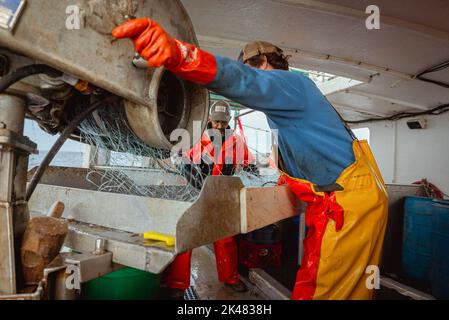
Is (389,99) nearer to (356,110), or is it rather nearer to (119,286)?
(356,110)

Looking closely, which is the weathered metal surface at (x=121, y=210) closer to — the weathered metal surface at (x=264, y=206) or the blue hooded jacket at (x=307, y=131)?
the weathered metal surface at (x=264, y=206)

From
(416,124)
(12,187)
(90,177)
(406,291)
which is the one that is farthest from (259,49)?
(416,124)

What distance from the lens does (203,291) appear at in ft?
8.84

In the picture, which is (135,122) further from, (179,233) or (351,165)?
(351,165)

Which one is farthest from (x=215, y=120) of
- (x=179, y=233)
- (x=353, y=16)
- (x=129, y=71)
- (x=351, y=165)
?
(x=179, y=233)

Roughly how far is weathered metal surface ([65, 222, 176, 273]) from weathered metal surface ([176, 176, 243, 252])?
0.07 m

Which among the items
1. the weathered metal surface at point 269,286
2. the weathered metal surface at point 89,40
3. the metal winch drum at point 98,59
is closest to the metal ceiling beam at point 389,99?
the weathered metal surface at point 269,286

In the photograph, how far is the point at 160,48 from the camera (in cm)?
92

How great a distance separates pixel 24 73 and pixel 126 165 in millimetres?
1456

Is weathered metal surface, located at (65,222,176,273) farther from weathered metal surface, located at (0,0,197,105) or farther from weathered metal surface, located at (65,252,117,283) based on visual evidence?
weathered metal surface, located at (0,0,197,105)

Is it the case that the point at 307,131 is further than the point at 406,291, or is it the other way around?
the point at 406,291

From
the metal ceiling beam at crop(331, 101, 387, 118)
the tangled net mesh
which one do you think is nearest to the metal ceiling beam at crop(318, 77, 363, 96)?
the metal ceiling beam at crop(331, 101, 387, 118)

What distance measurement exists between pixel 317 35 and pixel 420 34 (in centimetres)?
86

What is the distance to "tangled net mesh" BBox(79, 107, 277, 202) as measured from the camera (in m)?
1.41
